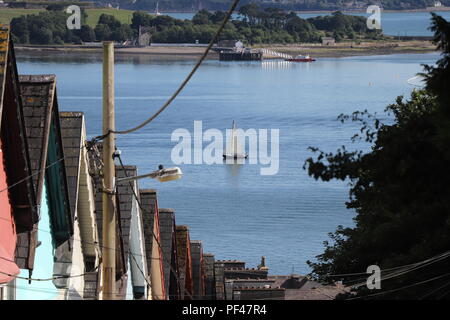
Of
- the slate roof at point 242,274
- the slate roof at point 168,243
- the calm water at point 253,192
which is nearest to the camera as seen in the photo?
the slate roof at point 168,243

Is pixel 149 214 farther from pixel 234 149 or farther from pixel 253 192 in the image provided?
pixel 234 149

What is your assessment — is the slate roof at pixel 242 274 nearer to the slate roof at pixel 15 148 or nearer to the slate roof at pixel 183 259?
the slate roof at pixel 183 259

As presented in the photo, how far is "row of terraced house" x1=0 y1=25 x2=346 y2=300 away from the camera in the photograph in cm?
1434

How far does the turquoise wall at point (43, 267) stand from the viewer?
15.3m

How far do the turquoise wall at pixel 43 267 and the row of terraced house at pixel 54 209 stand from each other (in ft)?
0.04

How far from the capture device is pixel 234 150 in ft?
438

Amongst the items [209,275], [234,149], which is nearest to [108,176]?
[209,275]

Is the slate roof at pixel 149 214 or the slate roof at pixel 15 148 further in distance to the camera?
the slate roof at pixel 149 214

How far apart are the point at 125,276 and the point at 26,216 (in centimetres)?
604

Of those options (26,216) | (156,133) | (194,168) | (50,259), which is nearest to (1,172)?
(26,216)

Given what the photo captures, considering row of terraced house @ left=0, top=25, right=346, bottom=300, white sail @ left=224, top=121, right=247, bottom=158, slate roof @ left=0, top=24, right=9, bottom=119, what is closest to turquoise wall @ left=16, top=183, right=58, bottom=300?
row of terraced house @ left=0, top=25, right=346, bottom=300

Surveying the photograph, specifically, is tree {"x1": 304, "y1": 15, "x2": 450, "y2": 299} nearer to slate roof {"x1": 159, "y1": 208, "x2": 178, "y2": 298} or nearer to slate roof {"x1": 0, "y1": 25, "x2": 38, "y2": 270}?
slate roof {"x1": 0, "y1": 25, "x2": 38, "y2": 270}

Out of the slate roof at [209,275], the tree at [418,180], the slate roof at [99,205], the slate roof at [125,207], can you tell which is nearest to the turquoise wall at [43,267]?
the slate roof at [99,205]
